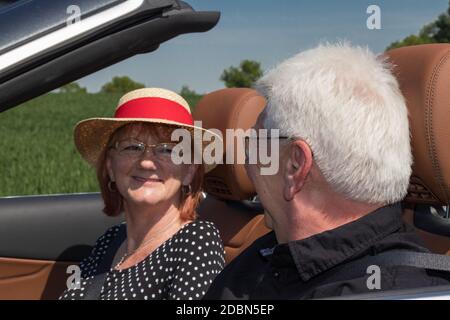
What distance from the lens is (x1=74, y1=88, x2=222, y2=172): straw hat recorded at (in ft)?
8.59

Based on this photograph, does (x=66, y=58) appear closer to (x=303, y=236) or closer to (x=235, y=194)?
(x=303, y=236)

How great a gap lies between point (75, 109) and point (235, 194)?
3643cm

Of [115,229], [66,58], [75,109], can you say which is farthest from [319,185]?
[75,109]

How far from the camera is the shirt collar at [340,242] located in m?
1.79

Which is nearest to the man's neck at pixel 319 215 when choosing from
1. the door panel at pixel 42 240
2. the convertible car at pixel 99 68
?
the convertible car at pixel 99 68

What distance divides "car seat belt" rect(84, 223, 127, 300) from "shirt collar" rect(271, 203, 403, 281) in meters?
1.05

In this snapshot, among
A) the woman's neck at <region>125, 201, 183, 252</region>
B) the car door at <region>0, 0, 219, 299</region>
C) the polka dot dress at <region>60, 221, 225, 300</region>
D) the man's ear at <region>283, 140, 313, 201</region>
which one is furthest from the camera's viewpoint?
the woman's neck at <region>125, 201, 183, 252</region>

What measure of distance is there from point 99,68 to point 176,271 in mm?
1019

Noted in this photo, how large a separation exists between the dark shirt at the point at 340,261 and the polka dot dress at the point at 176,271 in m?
0.56

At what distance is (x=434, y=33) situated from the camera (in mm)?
77812

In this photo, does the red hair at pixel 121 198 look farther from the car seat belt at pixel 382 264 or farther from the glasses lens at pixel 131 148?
the car seat belt at pixel 382 264

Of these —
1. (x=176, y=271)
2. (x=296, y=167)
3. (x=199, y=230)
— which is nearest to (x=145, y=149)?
(x=199, y=230)
